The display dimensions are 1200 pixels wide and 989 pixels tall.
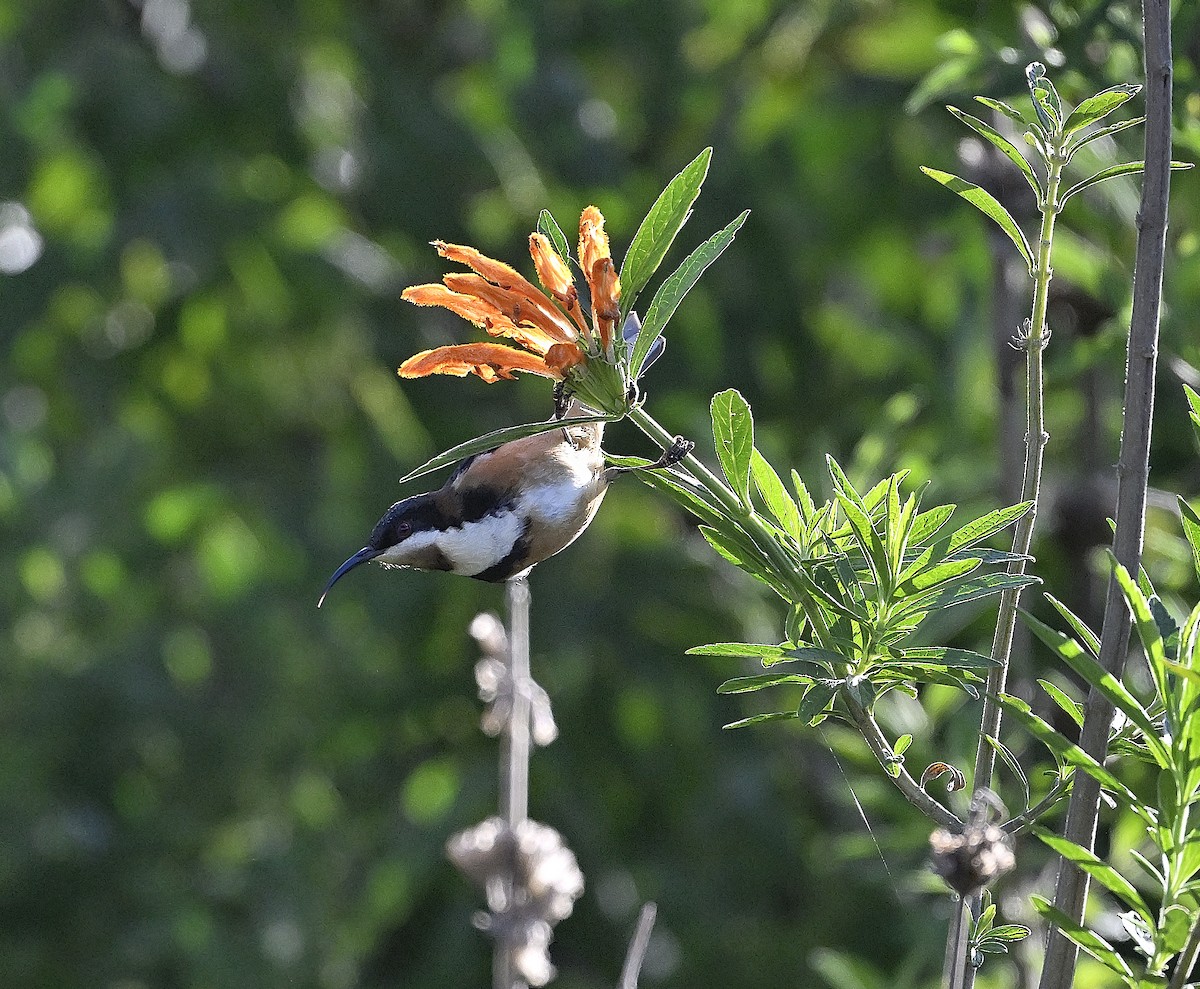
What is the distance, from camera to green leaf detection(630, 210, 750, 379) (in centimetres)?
98

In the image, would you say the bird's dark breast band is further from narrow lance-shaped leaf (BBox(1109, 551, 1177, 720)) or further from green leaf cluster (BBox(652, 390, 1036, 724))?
narrow lance-shaped leaf (BBox(1109, 551, 1177, 720))

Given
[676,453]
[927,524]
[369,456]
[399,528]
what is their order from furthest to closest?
[369,456], [399,528], [676,453], [927,524]

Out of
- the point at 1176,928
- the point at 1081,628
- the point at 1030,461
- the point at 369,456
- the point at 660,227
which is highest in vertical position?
the point at 660,227

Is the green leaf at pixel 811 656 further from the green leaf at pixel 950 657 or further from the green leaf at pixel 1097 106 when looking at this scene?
the green leaf at pixel 1097 106

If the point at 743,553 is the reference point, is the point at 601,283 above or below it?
above

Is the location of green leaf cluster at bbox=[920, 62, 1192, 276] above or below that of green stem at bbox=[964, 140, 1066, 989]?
above

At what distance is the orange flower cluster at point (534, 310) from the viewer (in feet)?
3.34

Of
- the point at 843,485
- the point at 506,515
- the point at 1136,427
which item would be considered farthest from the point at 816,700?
the point at 506,515

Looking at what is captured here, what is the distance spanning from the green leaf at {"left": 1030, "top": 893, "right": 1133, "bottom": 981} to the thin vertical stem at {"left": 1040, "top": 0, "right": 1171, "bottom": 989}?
3cm

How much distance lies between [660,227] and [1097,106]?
30 cm

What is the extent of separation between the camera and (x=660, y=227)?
40.1 inches

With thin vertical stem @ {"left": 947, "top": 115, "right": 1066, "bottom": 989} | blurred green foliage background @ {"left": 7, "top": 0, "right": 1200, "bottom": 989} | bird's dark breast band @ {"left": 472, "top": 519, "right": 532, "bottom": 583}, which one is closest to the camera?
thin vertical stem @ {"left": 947, "top": 115, "right": 1066, "bottom": 989}

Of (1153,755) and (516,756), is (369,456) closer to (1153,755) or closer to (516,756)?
(516,756)

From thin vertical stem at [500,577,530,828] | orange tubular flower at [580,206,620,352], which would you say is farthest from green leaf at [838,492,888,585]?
thin vertical stem at [500,577,530,828]
